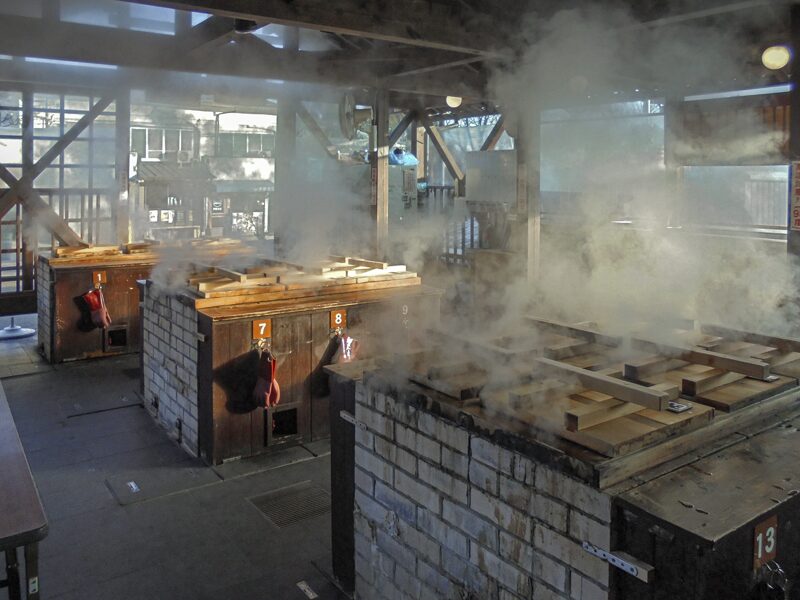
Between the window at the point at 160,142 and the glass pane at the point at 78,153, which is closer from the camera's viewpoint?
the glass pane at the point at 78,153

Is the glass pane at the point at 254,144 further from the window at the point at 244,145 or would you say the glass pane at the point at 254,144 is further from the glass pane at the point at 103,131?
the glass pane at the point at 103,131

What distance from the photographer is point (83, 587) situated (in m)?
3.18

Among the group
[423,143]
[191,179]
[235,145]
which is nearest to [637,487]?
[423,143]

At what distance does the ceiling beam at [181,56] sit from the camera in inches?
211

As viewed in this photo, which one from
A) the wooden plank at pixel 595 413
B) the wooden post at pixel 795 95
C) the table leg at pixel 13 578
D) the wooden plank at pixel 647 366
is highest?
the wooden post at pixel 795 95

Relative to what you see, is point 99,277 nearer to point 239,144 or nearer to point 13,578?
point 13,578

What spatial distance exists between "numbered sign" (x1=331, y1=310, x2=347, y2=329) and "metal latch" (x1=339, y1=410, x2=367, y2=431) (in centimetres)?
204

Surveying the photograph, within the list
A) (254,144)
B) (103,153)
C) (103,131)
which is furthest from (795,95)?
(254,144)

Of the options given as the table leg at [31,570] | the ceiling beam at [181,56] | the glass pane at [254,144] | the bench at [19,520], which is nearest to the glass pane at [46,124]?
the ceiling beam at [181,56]

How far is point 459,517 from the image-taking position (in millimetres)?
2402

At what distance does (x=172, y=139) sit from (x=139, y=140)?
37.0 inches

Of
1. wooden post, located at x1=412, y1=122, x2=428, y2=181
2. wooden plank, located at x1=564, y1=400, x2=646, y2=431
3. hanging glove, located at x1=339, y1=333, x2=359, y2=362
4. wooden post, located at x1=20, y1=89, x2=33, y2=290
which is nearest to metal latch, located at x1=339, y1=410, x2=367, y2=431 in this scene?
wooden plank, located at x1=564, y1=400, x2=646, y2=431

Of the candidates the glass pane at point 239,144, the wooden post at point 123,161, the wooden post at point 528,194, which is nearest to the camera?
the wooden post at point 528,194

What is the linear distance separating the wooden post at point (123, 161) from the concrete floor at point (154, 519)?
394cm
